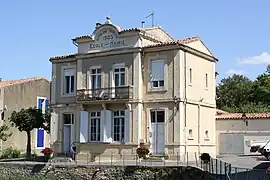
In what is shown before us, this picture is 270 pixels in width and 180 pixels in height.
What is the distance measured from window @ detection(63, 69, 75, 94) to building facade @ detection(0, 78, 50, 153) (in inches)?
351

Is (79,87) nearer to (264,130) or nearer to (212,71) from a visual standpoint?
(212,71)

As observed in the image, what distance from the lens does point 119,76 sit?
31.2m

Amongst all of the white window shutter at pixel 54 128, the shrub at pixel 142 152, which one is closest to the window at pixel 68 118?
the white window shutter at pixel 54 128

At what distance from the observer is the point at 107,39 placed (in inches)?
1256

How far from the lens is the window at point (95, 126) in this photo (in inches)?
1248

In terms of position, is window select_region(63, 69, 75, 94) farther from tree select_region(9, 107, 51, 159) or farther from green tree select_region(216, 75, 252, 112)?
green tree select_region(216, 75, 252, 112)

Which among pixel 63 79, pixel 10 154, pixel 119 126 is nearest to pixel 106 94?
pixel 119 126

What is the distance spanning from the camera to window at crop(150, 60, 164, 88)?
1179 inches

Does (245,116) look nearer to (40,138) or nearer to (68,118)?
(68,118)

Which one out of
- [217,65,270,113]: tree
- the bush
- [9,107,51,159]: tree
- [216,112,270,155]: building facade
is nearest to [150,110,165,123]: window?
[216,112,270,155]: building facade

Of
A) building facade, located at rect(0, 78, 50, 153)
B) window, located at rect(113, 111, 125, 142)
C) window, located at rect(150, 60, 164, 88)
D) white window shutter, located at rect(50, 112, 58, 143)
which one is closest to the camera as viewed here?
window, located at rect(150, 60, 164, 88)

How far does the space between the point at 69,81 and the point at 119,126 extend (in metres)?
5.89

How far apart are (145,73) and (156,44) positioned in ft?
6.43

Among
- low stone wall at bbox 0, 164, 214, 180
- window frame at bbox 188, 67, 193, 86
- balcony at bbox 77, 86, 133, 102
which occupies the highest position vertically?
window frame at bbox 188, 67, 193, 86
